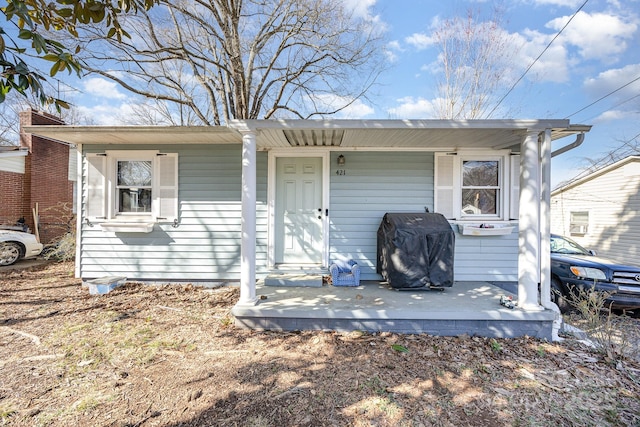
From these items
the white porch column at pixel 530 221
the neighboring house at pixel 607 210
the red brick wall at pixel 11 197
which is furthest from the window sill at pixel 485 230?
the red brick wall at pixel 11 197

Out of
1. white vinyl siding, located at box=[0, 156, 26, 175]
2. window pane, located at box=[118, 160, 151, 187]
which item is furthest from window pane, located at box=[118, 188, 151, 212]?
white vinyl siding, located at box=[0, 156, 26, 175]

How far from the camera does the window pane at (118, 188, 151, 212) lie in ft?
16.6

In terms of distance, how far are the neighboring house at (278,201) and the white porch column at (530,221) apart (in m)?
1.30

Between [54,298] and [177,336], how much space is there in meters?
2.73

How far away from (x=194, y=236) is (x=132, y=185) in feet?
4.55

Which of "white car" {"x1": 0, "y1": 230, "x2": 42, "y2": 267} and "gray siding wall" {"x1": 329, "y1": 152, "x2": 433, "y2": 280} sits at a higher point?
"gray siding wall" {"x1": 329, "y1": 152, "x2": 433, "y2": 280}

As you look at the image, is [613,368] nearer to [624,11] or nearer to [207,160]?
[207,160]

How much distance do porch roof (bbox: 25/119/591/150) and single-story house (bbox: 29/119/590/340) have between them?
0.23 feet

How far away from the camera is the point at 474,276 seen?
4.84 m

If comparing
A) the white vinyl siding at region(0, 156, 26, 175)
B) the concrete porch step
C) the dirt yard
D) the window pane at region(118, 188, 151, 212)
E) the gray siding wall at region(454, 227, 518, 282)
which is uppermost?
the white vinyl siding at region(0, 156, 26, 175)

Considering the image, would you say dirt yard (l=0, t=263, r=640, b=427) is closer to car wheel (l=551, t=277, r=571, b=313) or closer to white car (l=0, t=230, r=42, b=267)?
car wheel (l=551, t=277, r=571, b=313)

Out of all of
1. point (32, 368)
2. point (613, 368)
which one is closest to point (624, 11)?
point (613, 368)

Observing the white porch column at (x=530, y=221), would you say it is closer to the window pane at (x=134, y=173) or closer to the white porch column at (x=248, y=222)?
the white porch column at (x=248, y=222)

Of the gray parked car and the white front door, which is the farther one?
the white front door
